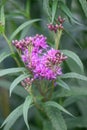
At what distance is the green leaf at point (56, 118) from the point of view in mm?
1283

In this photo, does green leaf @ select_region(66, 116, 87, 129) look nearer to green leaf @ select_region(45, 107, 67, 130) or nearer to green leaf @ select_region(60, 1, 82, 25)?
green leaf @ select_region(45, 107, 67, 130)

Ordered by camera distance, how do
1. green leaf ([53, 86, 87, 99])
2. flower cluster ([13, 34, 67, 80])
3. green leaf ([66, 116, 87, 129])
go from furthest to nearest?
green leaf ([66, 116, 87, 129]) < green leaf ([53, 86, 87, 99]) < flower cluster ([13, 34, 67, 80])

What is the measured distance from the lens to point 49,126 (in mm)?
1463

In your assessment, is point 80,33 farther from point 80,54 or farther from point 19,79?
point 19,79

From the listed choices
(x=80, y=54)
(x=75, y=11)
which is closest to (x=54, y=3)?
(x=80, y=54)

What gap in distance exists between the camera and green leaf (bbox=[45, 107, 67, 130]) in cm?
128

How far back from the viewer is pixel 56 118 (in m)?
1.30

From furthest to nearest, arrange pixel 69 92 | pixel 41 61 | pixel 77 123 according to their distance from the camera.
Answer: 1. pixel 77 123
2. pixel 69 92
3. pixel 41 61

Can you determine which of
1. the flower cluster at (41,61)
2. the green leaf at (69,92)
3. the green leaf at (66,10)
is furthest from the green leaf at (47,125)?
the green leaf at (66,10)

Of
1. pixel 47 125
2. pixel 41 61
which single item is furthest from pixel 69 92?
pixel 41 61

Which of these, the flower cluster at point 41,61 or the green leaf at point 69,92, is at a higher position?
the flower cluster at point 41,61

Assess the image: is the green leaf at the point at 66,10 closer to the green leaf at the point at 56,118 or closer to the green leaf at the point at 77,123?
the green leaf at the point at 56,118

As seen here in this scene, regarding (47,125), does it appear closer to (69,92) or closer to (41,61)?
(69,92)

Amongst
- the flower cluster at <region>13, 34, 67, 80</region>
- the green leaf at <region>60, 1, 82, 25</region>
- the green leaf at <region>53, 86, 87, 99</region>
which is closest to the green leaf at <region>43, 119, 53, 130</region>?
the green leaf at <region>53, 86, 87, 99</region>
